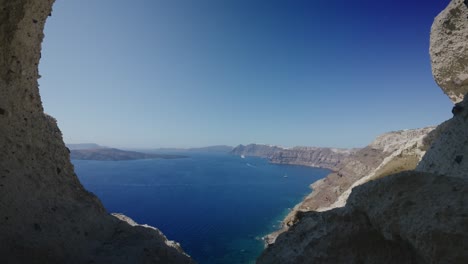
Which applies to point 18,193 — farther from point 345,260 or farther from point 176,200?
point 176,200

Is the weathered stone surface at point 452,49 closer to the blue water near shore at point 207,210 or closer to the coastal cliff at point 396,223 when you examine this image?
the coastal cliff at point 396,223

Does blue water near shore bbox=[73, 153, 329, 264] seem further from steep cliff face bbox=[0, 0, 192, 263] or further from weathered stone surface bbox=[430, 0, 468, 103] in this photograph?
weathered stone surface bbox=[430, 0, 468, 103]

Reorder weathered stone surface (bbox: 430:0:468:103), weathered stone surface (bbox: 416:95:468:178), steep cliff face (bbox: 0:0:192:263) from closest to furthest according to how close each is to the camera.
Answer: steep cliff face (bbox: 0:0:192:263) → weathered stone surface (bbox: 416:95:468:178) → weathered stone surface (bbox: 430:0:468:103)

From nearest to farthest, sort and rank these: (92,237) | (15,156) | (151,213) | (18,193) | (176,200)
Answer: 1. (18,193)
2. (15,156)
3. (92,237)
4. (151,213)
5. (176,200)

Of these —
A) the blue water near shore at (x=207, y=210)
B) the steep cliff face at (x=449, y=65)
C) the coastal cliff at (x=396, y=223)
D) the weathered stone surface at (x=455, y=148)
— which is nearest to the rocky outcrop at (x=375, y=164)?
the blue water near shore at (x=207, y=210)

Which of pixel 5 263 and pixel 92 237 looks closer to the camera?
pixel 5 263

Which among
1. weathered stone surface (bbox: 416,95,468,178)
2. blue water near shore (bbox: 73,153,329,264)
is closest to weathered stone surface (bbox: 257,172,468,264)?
weathered stone surface (bbox: 416,95,468,178)

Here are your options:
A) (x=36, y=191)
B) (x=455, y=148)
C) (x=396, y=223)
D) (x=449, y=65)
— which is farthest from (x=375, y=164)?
(x=36, y=191)

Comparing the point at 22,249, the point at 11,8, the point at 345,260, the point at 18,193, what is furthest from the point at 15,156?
the point at 345,260
